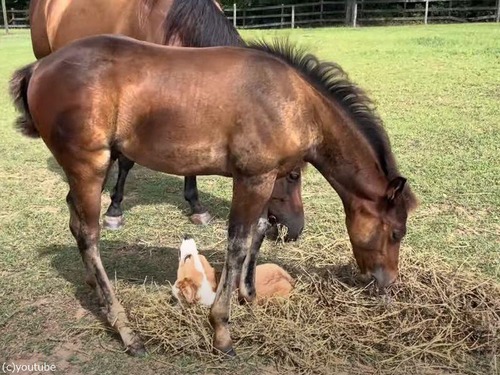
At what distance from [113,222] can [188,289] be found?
1.65 metres

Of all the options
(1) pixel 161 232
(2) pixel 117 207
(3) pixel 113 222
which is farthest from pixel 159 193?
(1) pixel 161 232

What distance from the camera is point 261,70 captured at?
2.66 metres

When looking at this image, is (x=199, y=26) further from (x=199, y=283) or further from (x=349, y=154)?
(x=199, y=283)

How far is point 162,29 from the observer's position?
14.0 feet

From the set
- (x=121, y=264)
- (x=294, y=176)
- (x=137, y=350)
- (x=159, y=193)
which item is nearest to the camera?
(x=137, y=350)

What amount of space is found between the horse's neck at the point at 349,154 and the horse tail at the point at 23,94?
1.55 metres

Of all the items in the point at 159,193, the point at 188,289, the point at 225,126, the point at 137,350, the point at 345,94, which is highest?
the point at 345,94

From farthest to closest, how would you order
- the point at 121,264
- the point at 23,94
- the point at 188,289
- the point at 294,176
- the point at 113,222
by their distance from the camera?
the point at 113,222
the point at 121,264
the point at 294,176
the point at 188,289
the point at 23,94

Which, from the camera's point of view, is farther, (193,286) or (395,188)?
(193,286)

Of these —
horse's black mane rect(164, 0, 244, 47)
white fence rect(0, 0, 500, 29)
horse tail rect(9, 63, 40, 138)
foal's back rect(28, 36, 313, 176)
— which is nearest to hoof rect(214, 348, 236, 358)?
foal's back rect(28, 36, 313, 176)

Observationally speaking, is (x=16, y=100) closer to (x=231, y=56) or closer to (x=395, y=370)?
(x=231, y=56)

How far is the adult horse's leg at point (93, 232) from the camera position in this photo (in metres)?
2.79

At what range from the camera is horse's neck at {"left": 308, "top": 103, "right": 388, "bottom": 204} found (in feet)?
9.00

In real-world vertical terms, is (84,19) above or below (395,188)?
above
